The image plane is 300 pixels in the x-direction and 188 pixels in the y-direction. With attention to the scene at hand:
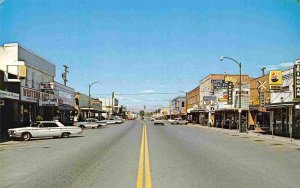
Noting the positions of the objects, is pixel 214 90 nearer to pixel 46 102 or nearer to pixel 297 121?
pixel 46 102

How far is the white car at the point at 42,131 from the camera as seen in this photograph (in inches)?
1204

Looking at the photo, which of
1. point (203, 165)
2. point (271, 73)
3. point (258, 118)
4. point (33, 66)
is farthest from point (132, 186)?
point (258, 118)

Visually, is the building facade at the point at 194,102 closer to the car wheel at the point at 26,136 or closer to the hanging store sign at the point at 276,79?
the hanging store sign at the point at 276,79

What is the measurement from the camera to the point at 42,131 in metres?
32.3

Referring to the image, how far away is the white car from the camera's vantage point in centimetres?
3059

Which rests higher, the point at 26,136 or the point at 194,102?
the point at 194,102

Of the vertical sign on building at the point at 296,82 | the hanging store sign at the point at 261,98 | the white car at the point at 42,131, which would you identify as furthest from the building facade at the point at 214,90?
the white car at the point at 42,131

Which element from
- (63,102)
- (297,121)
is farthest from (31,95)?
(297,121)

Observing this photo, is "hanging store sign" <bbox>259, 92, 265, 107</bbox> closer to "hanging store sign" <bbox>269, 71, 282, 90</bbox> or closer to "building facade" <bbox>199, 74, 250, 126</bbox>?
"hanging store sign" <bbox>269, 71, 282, 90</bbox>

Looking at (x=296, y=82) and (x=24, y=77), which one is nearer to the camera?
(x=296, y=82)

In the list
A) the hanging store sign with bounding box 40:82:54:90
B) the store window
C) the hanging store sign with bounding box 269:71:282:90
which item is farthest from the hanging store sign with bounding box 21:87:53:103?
the store window

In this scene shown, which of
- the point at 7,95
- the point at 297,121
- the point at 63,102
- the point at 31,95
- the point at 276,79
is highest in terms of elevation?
the point at 276,79

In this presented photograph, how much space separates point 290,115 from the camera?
37.0 metres

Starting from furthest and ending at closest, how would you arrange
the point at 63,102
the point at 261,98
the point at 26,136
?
the point at 63,102, the point at 261,98, the point at 26,136
